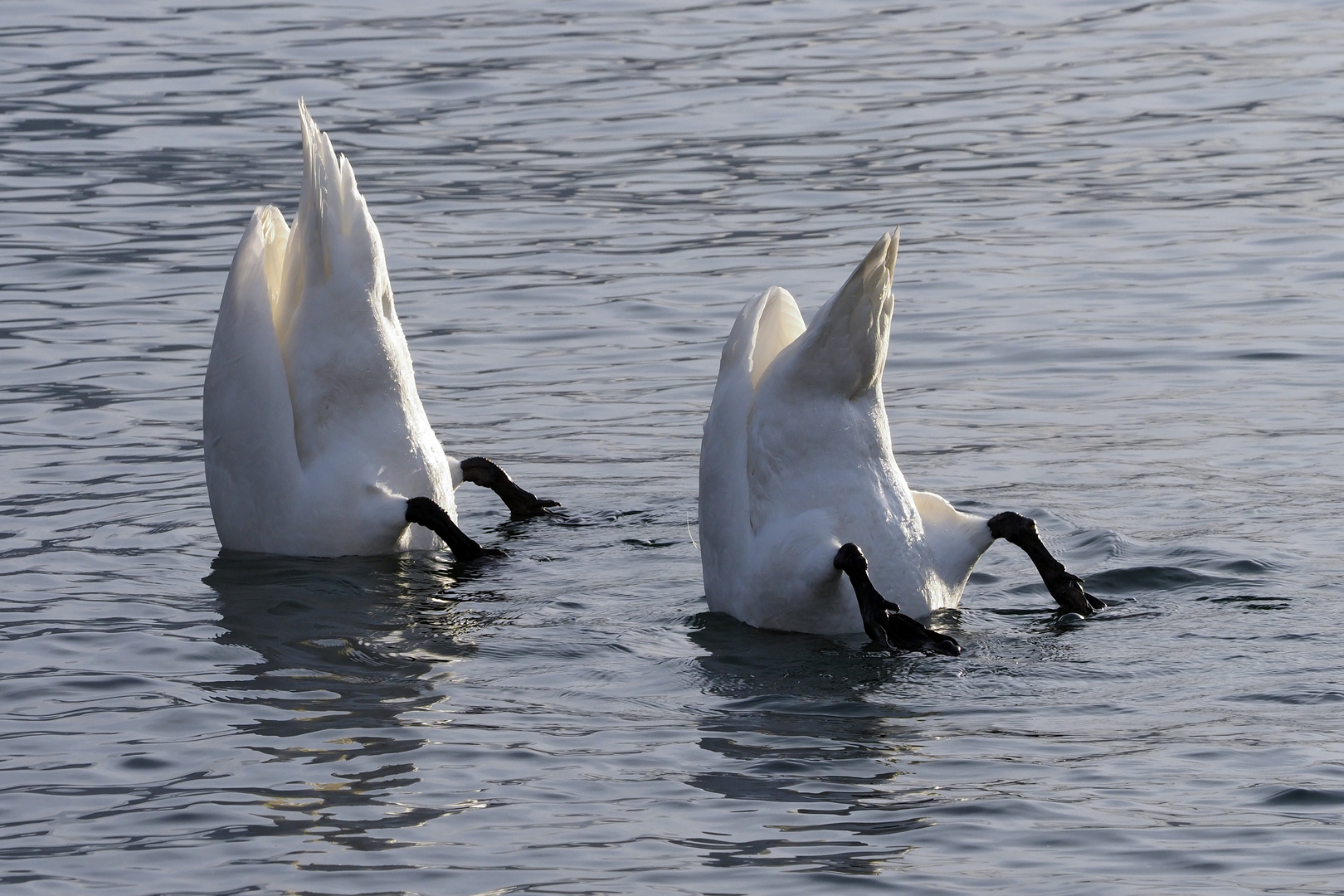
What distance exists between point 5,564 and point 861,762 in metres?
4.63

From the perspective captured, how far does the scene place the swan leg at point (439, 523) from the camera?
374 inches

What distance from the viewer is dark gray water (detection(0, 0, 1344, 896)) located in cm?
641

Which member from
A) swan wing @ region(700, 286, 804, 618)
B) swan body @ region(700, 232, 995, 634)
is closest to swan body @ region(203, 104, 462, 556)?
swan wing @ region(700, 286, 804, 618)

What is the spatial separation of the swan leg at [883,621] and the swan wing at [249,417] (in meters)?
2.97

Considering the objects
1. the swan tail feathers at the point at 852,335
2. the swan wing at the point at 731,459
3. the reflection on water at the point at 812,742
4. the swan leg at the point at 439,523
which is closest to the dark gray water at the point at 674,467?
the reflection on water at the point at 812,742

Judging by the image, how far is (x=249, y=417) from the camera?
31.3 ft

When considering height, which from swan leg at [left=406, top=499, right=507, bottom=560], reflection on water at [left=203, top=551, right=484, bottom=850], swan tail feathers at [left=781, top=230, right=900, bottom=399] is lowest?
reflection on water at [left=203, top=551, right=484, bottom=850]

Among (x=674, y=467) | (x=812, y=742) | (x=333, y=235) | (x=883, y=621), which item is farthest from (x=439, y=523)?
(x=812, y=742)

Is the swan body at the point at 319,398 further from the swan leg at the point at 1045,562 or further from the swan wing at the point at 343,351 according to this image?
the swan leg at the point at 1045,562

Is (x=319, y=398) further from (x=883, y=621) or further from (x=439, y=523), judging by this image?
(x=883, y=621)

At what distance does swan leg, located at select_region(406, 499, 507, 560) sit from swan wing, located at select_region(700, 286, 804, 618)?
4.54 feet

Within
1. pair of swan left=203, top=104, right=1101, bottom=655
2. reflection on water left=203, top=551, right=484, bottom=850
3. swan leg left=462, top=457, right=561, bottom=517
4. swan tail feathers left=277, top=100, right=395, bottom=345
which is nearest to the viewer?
reflection on water left=203, top=551, right=484, bottom=850

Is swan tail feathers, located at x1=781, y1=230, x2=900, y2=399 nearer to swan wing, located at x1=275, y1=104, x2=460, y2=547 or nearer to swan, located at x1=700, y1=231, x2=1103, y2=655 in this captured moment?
swan, located at x1=700, y1=231, x2=1103, y2=655

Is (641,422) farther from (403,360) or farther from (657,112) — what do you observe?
(657,112)
